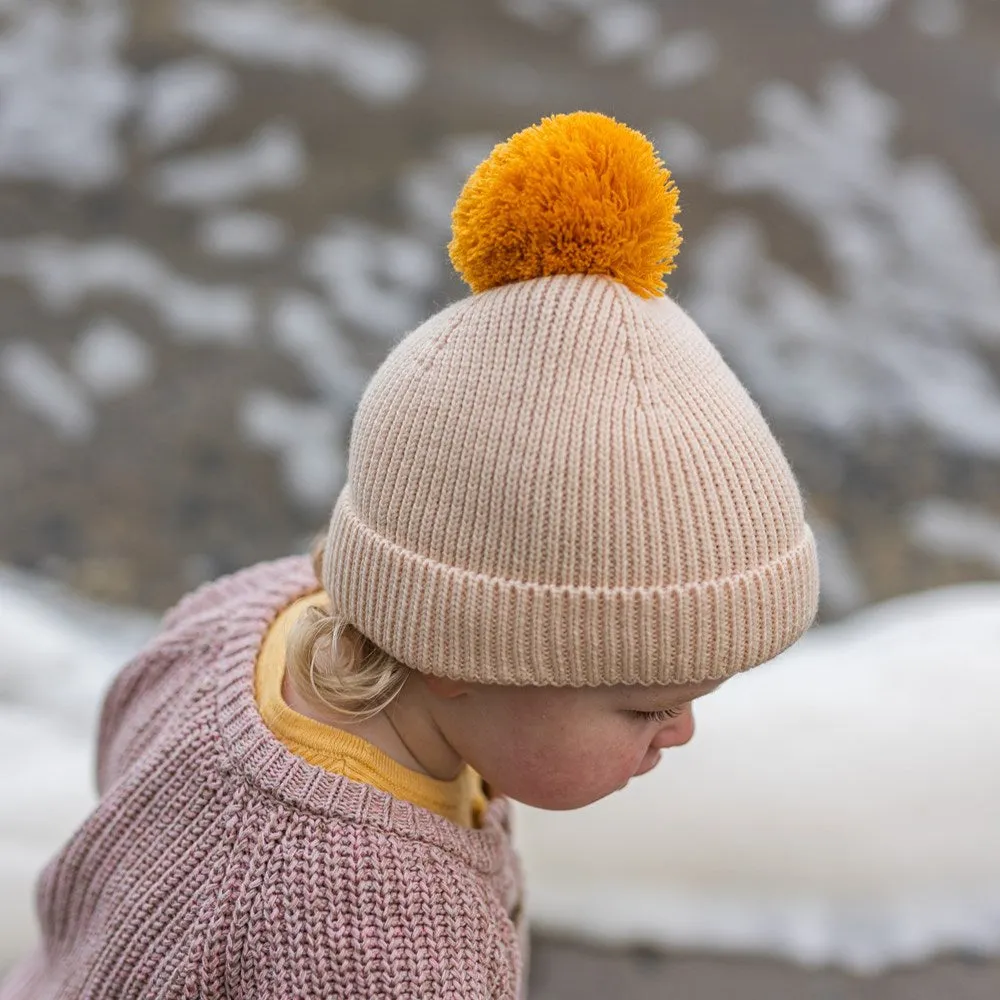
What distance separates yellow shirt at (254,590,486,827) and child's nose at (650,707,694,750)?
143 mm

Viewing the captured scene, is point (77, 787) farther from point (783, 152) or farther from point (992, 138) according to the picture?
point (992, 138)

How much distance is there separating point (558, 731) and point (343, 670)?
140mm

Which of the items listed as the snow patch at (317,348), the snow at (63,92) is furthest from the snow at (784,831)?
the snow at (63,92)

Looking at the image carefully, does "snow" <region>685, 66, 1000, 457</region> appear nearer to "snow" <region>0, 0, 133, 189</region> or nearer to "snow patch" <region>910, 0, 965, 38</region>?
"snow patch" <region>910, 0, 965, 38</region>

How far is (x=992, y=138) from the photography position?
2.32 metres

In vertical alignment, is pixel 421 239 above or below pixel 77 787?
above

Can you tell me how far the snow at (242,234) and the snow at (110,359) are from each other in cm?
29

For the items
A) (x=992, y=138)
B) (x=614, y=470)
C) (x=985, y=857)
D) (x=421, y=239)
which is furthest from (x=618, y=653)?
(x=992, y=138)

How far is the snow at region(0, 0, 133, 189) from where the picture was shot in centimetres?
239

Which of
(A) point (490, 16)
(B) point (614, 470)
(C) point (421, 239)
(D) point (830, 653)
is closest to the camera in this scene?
(B) point (614, 470)

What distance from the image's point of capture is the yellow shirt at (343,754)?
2.40 feet

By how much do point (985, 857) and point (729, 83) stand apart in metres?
1.70

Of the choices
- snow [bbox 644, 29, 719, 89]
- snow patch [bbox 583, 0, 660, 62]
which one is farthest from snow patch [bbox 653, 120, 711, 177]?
snow patch [bbox 583, 0, 660, 62]

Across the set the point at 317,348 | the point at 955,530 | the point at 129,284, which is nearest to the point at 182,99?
the point at 129,284
